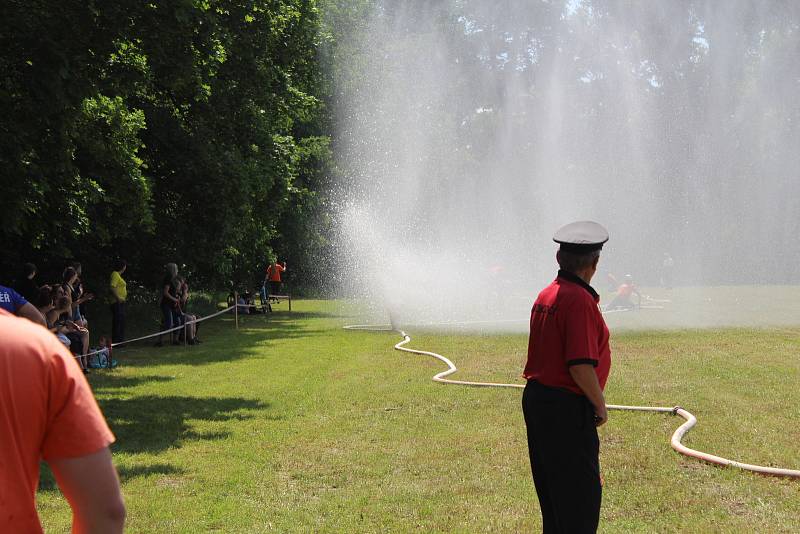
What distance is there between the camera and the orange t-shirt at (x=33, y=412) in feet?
6.91

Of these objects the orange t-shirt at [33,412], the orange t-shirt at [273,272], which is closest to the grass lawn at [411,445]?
the orange t-shirt at [33,412]

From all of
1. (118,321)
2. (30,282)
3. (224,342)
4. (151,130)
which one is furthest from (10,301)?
(151,130)

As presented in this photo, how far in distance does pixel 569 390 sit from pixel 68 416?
3.06 m

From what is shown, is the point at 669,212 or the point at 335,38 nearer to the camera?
the point at 335,38

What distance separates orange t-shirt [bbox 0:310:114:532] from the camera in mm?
2107

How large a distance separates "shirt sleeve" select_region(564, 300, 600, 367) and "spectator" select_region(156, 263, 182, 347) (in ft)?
59.1

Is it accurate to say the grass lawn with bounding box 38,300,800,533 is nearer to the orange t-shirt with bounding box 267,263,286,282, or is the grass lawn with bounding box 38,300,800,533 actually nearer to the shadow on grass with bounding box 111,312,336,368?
the shadow on grass with bounding box 111,312,336,368

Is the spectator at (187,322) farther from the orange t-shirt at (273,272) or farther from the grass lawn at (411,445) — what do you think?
the orange t-shirt at (273,272)

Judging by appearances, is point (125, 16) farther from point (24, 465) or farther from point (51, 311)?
point (24, 465)

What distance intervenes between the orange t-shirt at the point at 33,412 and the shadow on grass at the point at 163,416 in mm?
7315

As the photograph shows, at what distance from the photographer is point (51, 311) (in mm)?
13680

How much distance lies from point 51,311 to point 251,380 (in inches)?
127

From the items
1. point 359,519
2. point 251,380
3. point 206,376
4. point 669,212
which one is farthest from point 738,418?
point 669,212

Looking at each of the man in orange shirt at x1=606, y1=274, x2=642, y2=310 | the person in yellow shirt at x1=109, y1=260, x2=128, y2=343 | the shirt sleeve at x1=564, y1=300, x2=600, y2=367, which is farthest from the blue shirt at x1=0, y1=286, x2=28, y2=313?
the man in orange shirt at x1=606, y1=274, x2=642, y2=310
